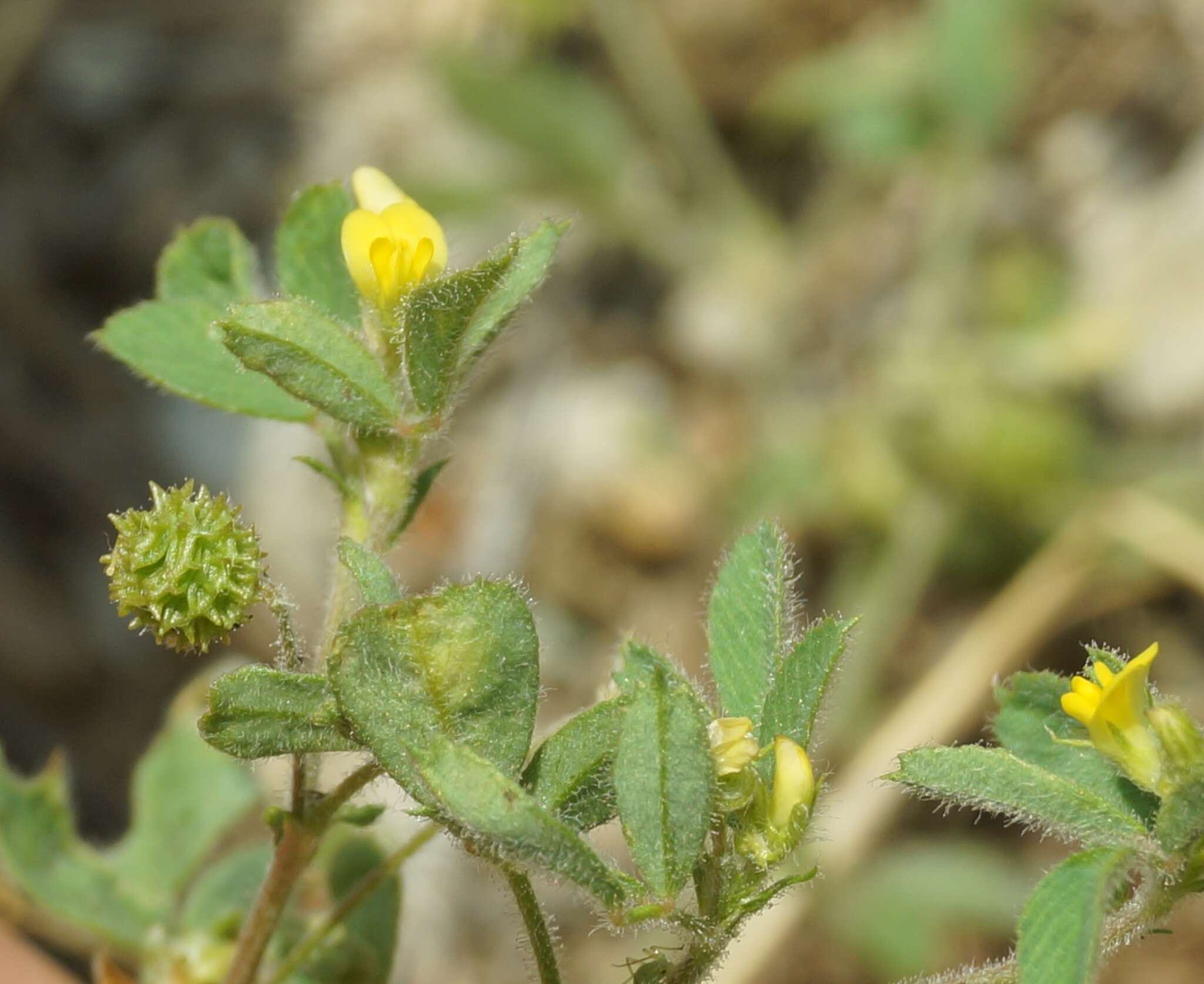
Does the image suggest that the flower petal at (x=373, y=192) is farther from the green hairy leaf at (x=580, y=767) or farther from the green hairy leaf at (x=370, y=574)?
the green hairy leaf at (x=580, y=767)

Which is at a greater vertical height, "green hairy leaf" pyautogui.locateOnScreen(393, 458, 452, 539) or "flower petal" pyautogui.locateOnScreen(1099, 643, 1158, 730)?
"green hairy leaf" pyautogui.locateOnScreen(393, 458, 452, 539)

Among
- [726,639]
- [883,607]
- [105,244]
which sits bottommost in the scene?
[883,607]

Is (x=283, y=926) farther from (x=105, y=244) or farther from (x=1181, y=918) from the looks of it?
(x=105, y=244)

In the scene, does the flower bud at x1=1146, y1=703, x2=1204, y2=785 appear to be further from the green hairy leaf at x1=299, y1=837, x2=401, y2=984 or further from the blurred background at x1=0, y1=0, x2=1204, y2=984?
the blurred background at x1=0, y1=0, x2=1204, y2=984

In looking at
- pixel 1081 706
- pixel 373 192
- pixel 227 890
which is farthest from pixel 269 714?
pixel 227 890

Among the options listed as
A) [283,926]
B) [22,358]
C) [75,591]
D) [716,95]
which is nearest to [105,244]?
[22,358]

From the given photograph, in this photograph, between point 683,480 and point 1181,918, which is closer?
point 1181,918

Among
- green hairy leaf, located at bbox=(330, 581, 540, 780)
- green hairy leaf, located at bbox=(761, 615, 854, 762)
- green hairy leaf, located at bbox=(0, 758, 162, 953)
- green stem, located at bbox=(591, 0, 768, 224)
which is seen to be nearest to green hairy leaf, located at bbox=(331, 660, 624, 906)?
green hairy leaf, located at bbox=(330, 581, 540, 780)
